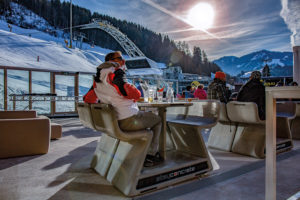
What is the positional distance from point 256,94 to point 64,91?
9.71 metres

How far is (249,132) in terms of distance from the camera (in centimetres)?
322

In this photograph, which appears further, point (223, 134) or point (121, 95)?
point (223, 134)

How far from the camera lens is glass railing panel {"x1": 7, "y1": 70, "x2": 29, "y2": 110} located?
9.20 metres

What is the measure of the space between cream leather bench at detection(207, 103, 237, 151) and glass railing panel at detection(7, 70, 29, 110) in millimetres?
8420

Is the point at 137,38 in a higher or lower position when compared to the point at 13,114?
higher

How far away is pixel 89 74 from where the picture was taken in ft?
37.3

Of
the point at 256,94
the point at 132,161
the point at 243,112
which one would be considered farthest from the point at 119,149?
the point at 256,94

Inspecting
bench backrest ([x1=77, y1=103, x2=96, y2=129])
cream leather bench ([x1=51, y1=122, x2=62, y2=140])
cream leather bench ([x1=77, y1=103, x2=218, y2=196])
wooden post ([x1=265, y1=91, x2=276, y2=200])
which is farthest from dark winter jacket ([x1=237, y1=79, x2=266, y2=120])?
cream leather bench ([x1=51, y1=122, x2=62, y2=140])

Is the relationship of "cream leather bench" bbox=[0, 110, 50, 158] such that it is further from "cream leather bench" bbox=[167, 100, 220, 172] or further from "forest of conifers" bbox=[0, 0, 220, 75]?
"forest of conifers" bbox=[0, 0, 220, 75]

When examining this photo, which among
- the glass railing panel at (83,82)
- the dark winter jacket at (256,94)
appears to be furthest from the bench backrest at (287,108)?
the glass railing panel at (83,82)

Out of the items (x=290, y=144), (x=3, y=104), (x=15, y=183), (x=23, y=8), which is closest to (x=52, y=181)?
(x=15, y=183)

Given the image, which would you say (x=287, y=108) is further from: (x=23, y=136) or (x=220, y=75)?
(x=23, y=136)

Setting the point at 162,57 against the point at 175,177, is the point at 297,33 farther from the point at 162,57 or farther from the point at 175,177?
the point at 162,57

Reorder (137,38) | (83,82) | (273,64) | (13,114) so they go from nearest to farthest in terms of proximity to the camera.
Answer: (13,114) → (83,82) → (273,64) → (137,38)
